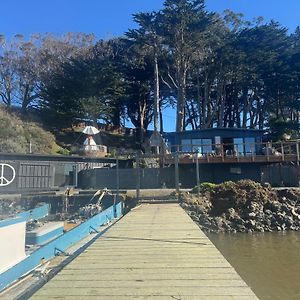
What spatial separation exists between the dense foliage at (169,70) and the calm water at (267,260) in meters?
23.3

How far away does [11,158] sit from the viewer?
89.5 ft

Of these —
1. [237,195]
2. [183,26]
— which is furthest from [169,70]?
[237,195]

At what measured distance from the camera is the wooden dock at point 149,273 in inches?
159

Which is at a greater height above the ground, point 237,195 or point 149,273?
point 237,195

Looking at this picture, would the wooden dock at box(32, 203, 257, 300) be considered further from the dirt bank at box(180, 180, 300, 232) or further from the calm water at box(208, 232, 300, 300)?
the dirt bank at box(180, 180, 300, 232)

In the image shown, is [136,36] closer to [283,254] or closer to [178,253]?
[283,254]

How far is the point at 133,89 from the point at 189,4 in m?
12.7

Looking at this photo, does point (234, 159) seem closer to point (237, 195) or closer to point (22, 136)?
point (237, 195)

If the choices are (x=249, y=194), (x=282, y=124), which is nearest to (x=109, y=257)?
(x=249, y=194)

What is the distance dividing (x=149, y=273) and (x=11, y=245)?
3.85 m

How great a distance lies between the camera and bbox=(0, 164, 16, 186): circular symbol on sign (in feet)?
73.1

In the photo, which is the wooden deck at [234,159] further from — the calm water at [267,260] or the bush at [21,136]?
the bush at [21,136]

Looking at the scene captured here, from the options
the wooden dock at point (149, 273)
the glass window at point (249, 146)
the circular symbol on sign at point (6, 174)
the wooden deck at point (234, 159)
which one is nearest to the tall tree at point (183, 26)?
the glass window at point (249, 146)

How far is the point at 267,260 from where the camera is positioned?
13594mm
